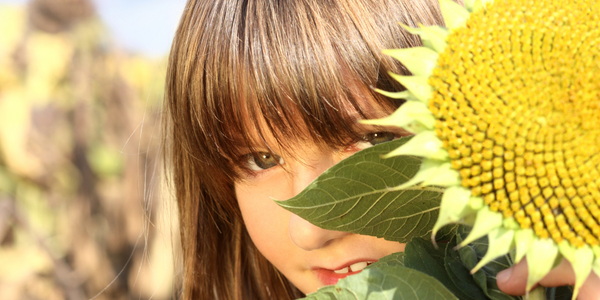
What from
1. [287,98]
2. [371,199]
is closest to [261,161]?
[287,98]

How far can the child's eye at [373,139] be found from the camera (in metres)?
0.71

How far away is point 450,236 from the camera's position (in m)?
0.56

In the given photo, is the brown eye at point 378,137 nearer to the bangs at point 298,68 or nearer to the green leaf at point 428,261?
the bangs at point 298,68

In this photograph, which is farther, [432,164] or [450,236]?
[450,236]

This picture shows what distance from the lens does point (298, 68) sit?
0.72m

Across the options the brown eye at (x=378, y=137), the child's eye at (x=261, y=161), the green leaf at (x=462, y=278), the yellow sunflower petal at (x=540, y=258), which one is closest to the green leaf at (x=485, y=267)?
the green leaf at (x=462, y=278)

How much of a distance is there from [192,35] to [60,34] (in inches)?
81.0

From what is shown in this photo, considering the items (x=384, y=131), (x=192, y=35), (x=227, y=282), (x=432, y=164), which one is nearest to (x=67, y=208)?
(x=227, y=282)

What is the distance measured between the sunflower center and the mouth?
45cm

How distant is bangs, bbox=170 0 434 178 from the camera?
2.30 feet

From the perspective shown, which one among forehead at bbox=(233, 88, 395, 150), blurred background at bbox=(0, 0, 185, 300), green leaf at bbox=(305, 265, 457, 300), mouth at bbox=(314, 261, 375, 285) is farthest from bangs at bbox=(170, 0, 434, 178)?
blurred background at bbox=(0, 0, 185, 300)

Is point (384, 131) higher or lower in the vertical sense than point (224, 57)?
lower

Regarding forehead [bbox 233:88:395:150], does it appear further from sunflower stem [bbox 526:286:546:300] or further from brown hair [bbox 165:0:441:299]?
sunflower stem [bbox 526:286:546:300]

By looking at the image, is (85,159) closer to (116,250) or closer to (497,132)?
(116,250)
